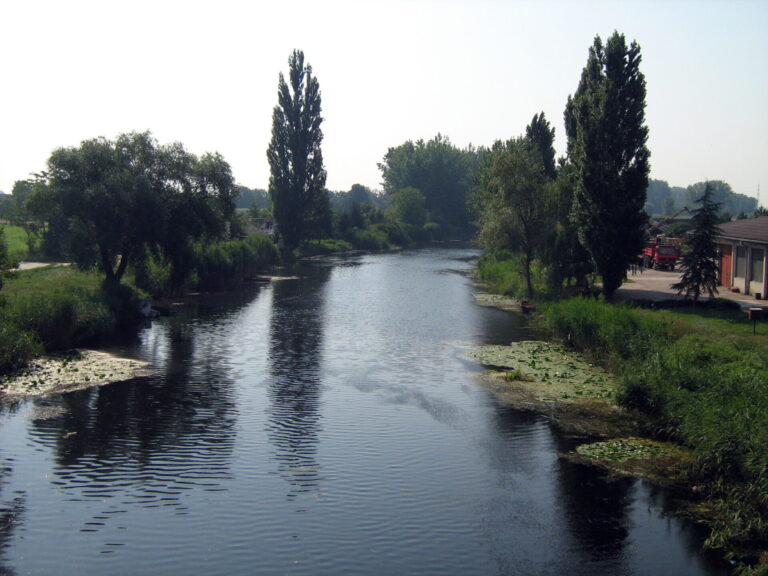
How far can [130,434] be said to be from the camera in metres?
21.0

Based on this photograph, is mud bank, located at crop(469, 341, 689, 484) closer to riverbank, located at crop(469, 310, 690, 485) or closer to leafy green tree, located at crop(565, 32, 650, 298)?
riverbank, located at crop(469, 310, 690, 485)

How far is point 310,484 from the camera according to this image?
17.6 m

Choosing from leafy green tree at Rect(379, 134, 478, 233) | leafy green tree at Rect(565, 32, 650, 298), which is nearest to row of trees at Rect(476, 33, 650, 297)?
leafy green tree at Rect(565, 32, 650, 298)

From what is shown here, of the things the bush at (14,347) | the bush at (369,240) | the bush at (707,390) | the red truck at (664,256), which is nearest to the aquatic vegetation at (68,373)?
the bush at (14,347)

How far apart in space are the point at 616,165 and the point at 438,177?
122672 mm

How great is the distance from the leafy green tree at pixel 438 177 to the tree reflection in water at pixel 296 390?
108 metres

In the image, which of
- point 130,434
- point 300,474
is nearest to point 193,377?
point 130,434

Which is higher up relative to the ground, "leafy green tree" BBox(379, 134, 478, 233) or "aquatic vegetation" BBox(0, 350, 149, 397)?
"leafy green tree" BBox(379, 134, 478, 233)

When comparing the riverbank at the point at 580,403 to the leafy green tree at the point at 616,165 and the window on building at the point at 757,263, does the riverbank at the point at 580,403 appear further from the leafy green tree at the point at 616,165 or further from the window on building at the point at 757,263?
the window on building at the point at 757,263

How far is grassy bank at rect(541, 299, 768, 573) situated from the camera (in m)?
15.4

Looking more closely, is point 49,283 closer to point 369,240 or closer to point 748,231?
point 748,231

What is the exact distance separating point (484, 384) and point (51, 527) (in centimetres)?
1650

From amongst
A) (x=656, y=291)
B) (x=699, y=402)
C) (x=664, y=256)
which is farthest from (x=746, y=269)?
(x=699, y=402)

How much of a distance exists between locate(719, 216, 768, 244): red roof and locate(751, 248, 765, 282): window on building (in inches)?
37.7
